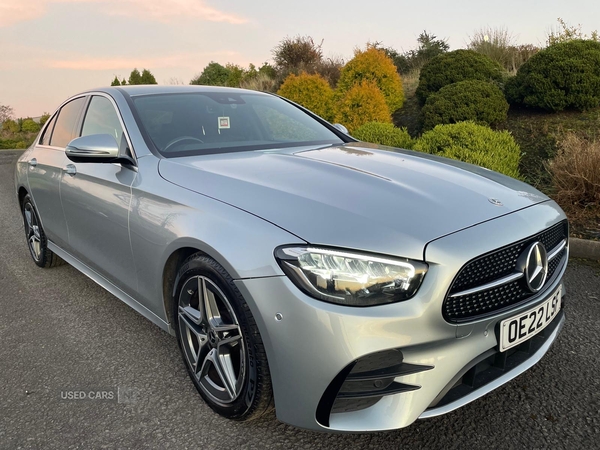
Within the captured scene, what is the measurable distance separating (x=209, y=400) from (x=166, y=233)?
2.53 feet

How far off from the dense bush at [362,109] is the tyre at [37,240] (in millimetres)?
5416

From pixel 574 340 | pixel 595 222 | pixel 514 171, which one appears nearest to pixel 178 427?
pixel 574 340

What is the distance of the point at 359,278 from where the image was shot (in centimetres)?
168

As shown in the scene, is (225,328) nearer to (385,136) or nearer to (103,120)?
(103,120)

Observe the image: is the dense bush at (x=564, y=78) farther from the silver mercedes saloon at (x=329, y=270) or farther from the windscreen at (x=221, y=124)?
the silver mercedes saloon at (x=329, y=270)

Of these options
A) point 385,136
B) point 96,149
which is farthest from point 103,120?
point 385,136

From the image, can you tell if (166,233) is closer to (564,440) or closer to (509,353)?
(509,353)

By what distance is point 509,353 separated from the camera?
77.5 inches

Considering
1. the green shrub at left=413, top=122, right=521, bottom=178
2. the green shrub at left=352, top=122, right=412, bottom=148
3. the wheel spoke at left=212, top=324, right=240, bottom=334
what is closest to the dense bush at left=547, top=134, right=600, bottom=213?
the green shrub at left=413, top=122, right=521, bottom=178

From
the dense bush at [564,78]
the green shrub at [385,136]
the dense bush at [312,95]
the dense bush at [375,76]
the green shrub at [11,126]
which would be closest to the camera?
the green shrub at [385,136]

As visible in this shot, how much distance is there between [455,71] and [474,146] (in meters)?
3.66

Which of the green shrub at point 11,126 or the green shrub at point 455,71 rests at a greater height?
the green shrub at point 455,71

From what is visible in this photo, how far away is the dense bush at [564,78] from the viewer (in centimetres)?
744

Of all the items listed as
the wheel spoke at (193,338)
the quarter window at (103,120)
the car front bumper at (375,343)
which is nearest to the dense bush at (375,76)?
the quarter window at (103,120)
